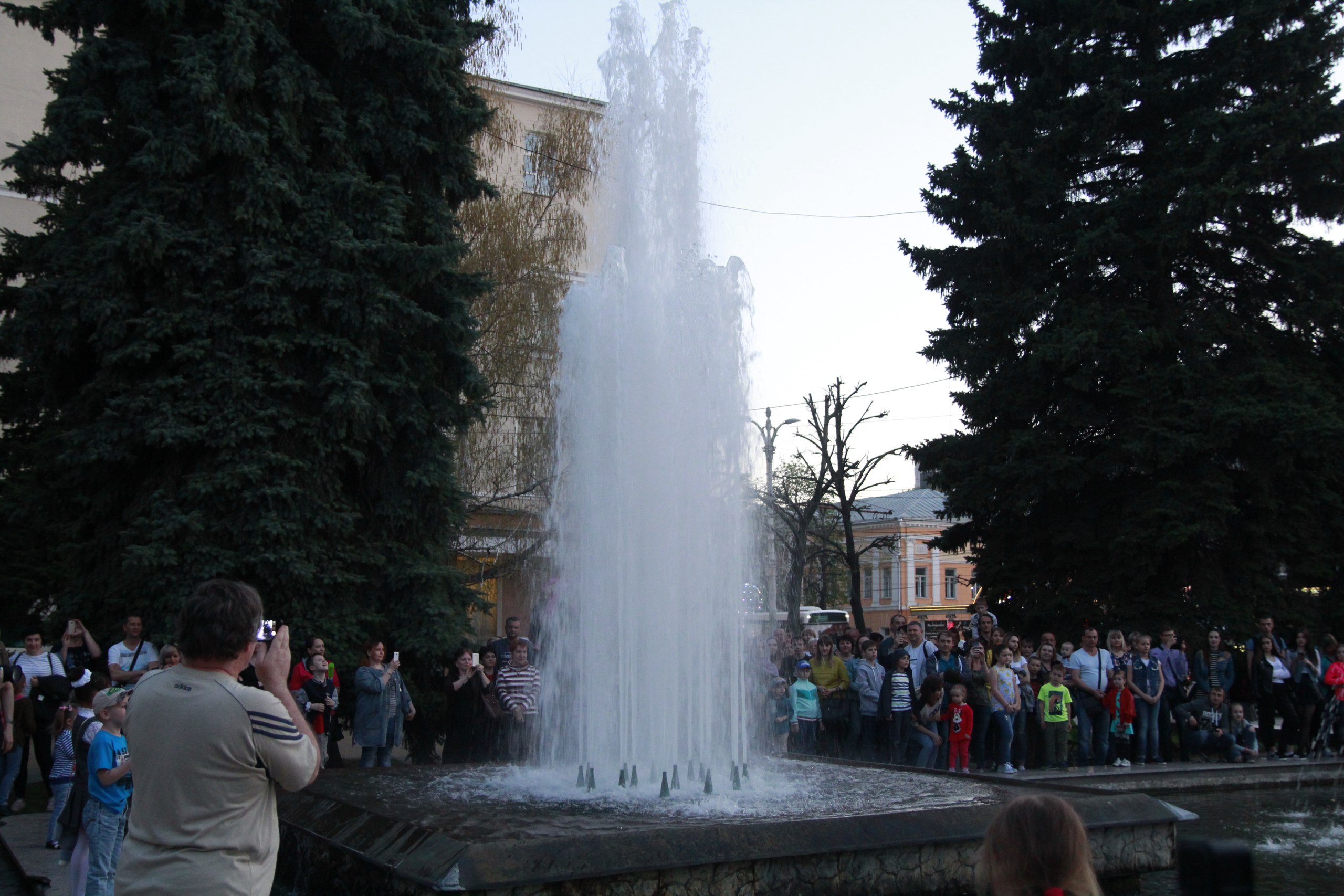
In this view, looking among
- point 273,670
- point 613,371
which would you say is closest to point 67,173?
point 613,371

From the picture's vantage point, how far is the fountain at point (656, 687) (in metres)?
7.02

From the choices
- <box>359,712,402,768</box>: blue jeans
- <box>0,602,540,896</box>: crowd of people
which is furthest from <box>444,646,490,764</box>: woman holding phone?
<box>359,712,402,768</box>: blue jeans

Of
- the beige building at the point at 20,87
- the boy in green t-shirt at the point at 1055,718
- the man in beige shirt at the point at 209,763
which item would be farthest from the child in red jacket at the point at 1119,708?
the beige building at the point at 20,87

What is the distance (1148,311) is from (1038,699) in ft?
29.4

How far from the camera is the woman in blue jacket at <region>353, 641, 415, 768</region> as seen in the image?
12.3 m

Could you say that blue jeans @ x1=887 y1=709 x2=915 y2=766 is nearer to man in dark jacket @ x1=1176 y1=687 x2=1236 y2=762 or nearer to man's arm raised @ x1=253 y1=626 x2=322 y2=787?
man in dark jacket @ x1=1176 y1=687 x2=1236 y2=762

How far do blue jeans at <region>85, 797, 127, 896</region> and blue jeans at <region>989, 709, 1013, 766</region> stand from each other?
405 inches

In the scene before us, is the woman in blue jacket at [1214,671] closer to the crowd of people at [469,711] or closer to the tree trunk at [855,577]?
the crowd of people at [469,711]

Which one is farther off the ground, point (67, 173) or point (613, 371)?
point (67, 173)

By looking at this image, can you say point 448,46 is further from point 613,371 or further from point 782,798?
point 782,798

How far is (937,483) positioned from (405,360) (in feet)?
39.5

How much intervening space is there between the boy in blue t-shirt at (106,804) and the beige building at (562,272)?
11.0m

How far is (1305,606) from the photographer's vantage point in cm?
1978

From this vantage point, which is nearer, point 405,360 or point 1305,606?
Result: point 405,360
